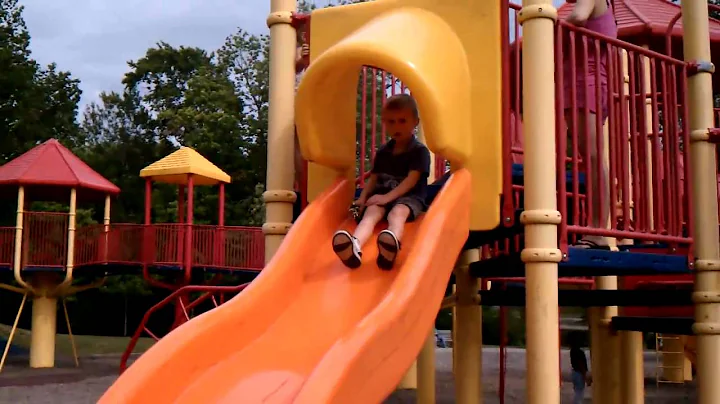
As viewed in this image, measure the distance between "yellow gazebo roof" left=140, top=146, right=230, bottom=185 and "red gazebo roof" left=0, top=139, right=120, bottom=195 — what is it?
1477 mm

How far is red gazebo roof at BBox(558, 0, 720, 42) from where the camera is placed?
26.7 feet

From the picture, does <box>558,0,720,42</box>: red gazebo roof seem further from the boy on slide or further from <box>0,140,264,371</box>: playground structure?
<box>0,140,264,371</box>: playground structure

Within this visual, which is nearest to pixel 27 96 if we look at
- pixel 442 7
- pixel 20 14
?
pixel 20 14

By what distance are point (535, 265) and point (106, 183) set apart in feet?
52.0

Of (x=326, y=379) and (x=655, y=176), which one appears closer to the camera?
(x=326, y=379)

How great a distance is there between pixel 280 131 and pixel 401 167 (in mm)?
941

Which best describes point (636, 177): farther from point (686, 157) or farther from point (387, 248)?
point (387, 248)

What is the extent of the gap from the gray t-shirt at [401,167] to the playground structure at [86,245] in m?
11.5

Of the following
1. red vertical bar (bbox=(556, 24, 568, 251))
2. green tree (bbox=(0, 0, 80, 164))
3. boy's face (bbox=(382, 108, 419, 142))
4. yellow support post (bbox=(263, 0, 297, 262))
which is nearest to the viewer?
red vertical bar (bbox=(556, 24, 568, 251))

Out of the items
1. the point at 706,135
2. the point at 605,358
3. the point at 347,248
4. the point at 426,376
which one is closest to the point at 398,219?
the point at 347,248

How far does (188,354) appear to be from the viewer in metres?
3.48

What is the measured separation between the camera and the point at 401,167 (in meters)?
4.76

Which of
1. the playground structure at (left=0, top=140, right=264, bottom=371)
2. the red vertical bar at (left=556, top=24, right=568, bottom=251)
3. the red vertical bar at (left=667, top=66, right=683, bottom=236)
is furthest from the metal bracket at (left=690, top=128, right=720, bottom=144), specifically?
the playground structure at (left=0, top=140, right=264, bottom=371)

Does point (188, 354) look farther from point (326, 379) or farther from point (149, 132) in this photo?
point (149, 132)
